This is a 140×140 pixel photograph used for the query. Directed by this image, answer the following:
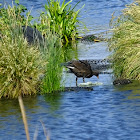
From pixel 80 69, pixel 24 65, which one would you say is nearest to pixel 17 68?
pixel 24 65

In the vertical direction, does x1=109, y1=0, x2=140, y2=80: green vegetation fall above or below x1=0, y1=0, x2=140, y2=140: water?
above

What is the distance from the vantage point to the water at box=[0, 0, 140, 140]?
8.38 m

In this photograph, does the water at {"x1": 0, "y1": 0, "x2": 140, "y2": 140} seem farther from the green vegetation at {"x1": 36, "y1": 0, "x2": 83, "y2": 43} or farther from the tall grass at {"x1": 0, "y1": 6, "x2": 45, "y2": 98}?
the green vegetation at {"x1": 36, "y1": 0, "x2": 83, "y2": 43}

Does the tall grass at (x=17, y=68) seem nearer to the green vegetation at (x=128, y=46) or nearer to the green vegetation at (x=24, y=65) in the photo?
the green vegetation at (x=24, y=65)

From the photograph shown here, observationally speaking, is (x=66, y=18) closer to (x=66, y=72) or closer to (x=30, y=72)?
(x=66, y=72)

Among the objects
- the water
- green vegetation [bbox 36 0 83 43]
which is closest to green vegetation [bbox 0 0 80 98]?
the water

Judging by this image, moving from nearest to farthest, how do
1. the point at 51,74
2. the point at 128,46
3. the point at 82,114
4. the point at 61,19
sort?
1. the point at 82,114
2. the point at 51,74
3. the point at 128,46
4. the point at 61,19

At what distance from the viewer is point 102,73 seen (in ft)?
45.5

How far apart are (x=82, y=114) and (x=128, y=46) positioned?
10.7 feet

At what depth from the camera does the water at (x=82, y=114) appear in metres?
8.38

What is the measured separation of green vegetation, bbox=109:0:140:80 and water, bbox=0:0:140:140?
1.20ft

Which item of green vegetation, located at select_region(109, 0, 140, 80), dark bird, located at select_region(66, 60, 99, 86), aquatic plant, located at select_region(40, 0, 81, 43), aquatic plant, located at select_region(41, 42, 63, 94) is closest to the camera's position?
aquatic plant, located at select_region(41, 42, 63, 94)

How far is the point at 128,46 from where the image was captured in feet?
40.7

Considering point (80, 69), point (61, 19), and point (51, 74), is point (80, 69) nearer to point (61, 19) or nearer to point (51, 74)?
point (51, 74)
